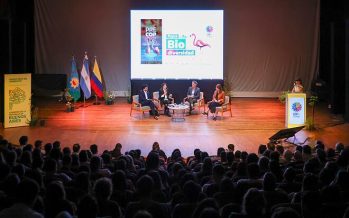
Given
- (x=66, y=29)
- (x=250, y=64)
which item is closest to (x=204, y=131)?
(x=250, y=64)

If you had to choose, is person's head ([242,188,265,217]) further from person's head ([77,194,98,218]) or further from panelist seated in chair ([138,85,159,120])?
panelist seated in chair ([138,85,159,120])

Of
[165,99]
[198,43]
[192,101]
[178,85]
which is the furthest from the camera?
[178,85]

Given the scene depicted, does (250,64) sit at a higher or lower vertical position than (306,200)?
higher

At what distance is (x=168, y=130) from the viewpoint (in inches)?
588

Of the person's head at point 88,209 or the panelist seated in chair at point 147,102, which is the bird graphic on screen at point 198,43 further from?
the person's head at point 88,209

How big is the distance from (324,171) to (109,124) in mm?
10132

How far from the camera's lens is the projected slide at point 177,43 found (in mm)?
20344

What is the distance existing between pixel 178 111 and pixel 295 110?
422cm

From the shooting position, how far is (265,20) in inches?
866

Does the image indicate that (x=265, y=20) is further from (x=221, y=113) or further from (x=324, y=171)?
(x=324, y=171)

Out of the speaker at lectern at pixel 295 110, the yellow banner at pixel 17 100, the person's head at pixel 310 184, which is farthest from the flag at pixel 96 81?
the person's head at pixel 310 184

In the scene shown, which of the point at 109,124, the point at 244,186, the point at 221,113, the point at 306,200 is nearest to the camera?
the point at 306,200

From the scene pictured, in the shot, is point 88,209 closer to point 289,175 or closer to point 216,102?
point 289,175

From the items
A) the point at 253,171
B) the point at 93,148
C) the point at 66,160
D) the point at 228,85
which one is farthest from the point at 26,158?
the point at 228,85
